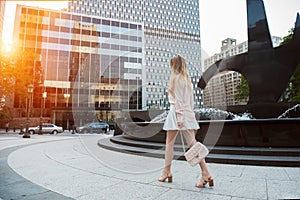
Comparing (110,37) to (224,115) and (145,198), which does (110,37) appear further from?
(145,198)

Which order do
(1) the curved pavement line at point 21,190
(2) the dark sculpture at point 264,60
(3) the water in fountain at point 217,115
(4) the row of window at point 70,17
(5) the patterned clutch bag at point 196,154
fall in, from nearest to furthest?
(1) the curved pavement line at point 21,190, (5) the patterned clutch bag at point 196,154, (3) the water in fountain at point 217,115, (2) the dark sculpture at point 264,60, (4) the row of window at point 70,17

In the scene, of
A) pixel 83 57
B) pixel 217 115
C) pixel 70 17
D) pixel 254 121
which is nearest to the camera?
pixel 254 121

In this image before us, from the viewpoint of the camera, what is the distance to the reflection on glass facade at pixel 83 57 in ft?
126

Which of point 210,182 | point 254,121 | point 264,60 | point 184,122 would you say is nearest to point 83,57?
point 264,60

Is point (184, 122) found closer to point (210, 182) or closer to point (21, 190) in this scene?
point (210, 182)

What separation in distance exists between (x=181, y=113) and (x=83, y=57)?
42294 mm

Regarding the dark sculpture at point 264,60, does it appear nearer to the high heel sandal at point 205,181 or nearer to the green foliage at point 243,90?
the high heel sandal at point 205,181

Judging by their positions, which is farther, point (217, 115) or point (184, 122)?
point (217, 115)

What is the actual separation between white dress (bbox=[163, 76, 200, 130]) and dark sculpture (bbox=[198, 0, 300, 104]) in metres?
7.27

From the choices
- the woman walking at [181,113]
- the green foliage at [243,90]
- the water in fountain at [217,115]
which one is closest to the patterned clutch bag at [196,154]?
the woman walking at [181,113]

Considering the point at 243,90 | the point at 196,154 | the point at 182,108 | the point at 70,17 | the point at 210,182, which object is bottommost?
the point at 210,182

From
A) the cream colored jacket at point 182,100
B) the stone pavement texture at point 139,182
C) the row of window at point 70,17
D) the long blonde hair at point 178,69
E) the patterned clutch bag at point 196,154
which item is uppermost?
the row of window at point 70,17

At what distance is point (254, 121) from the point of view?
5.10 metres

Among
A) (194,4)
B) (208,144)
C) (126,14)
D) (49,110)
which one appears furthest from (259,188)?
(194,4)
